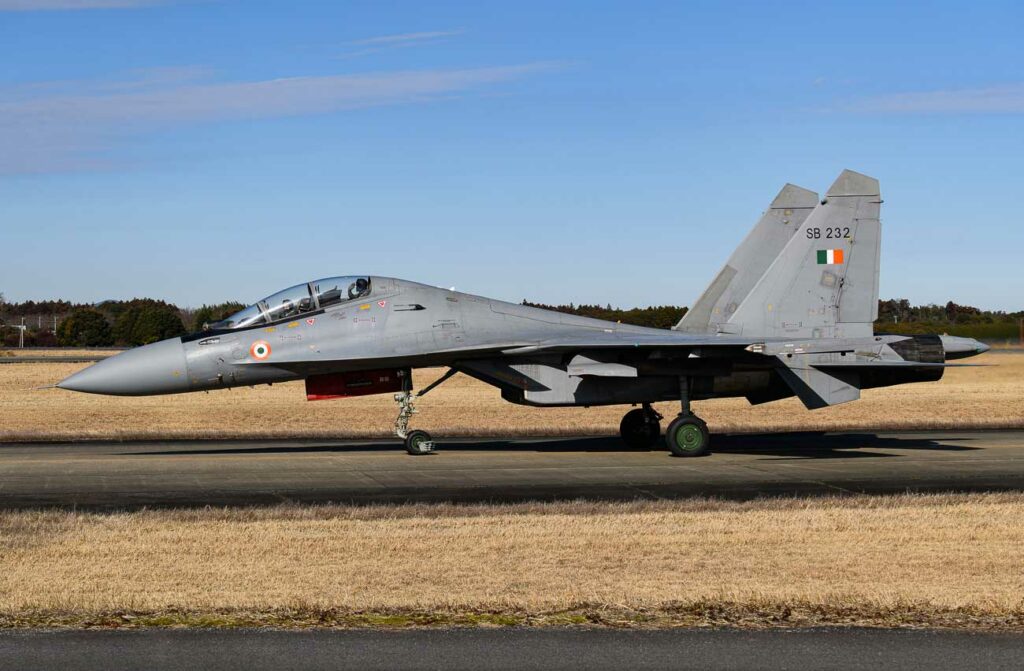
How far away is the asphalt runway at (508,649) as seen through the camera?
7.05 meters

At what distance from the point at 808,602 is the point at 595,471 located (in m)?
9.38

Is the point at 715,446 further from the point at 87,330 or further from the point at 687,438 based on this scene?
the point at 87,330

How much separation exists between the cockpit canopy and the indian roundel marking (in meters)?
0.39

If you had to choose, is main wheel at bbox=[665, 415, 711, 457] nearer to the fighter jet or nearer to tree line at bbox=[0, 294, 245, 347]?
the fighter jet

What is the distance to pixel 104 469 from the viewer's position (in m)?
17.9

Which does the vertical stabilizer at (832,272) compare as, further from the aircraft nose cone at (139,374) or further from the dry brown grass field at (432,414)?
the aircraft nose cone at (139,374)

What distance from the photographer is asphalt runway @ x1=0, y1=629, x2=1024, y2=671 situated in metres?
7.05

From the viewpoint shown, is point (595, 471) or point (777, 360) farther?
point (777, 360)

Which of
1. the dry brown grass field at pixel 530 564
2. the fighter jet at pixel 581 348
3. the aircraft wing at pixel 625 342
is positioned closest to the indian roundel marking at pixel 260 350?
the fighter jet at pixel 581 348

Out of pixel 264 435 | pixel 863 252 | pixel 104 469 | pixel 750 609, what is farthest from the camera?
pixel 264 435

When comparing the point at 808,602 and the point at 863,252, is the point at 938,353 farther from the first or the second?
the point at 808,602

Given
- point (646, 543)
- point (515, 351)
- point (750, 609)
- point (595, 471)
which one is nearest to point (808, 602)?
point (750, 609)

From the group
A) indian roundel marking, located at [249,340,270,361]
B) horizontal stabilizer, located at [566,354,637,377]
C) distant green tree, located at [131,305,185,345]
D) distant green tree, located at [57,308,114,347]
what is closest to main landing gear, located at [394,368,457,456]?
horizontal stabilizer, located at [566,354,637,377]

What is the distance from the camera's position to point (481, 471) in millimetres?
17859
